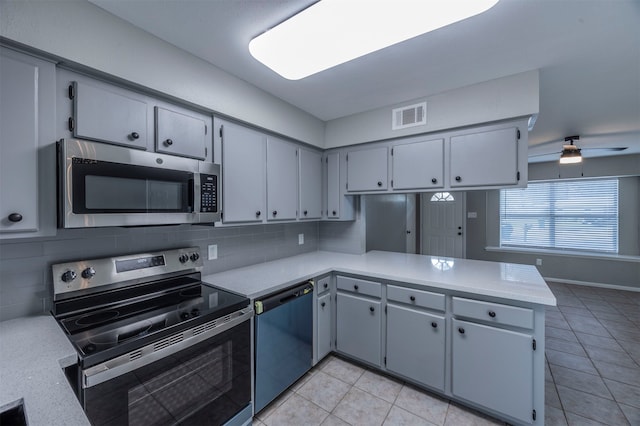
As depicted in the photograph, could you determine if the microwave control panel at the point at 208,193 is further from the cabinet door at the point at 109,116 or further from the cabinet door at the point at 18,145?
the cabinet door at the point at 18,145

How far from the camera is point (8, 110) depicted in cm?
107

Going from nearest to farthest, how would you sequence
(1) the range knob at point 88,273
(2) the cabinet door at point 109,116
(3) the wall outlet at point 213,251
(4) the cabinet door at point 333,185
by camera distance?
(2) the cabinet door at point 109,116
(1) the range knob at point 88,273
(3) the wall outlet at point 213,251
(4) the cabinet door at point 333,185

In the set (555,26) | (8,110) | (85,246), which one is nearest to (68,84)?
(8,110)

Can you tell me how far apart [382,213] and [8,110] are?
10.5 ft

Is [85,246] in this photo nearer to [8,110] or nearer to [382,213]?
[8,110]

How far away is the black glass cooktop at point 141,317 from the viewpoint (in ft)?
3.47

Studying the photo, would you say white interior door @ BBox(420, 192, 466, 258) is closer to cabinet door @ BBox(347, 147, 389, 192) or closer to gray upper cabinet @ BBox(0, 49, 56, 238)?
cabinet door @ BBox(347, 147, 389, 192)

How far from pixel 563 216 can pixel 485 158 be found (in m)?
4.69

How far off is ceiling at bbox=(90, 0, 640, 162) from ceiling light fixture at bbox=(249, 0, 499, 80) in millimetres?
136

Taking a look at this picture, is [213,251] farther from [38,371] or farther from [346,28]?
[346,28]

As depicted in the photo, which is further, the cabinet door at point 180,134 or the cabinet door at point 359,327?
the cabinet door at point 359,327

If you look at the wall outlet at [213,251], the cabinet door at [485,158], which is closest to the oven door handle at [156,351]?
the wall outlet at [213,251]

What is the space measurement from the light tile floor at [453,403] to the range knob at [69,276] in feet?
4.76

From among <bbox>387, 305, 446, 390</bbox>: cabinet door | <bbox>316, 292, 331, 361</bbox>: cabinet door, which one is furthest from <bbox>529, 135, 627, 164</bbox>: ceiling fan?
<bbox>316, 292, 331, 361</bbox>: cabinet door
